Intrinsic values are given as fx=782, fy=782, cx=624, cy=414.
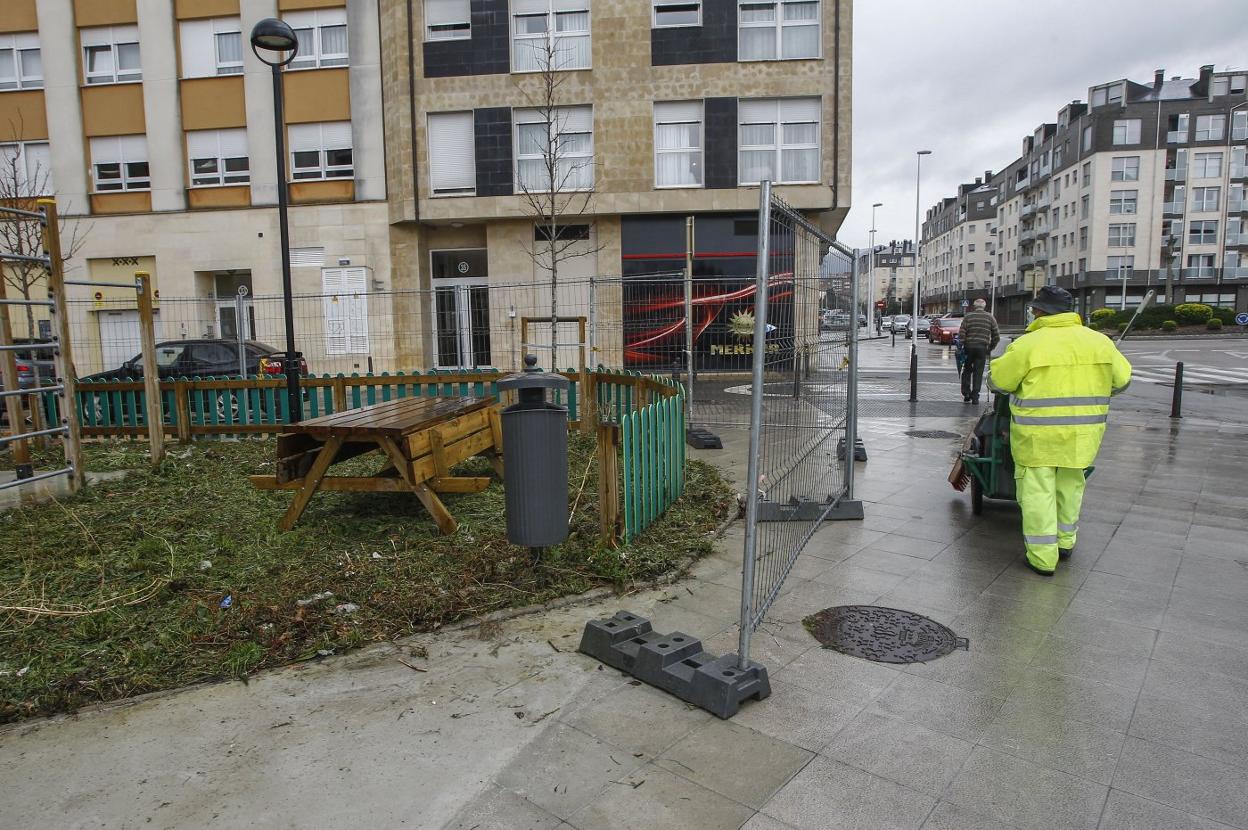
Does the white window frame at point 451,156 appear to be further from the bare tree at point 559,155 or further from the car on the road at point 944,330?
the car on the road at point 944,330

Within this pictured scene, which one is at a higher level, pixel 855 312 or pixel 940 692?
pixel 855 312

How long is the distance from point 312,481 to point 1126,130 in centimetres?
7923

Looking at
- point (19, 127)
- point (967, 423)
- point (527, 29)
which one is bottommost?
point (967, 423)

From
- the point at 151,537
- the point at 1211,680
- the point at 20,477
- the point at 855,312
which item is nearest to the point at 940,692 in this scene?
the point at 1211,680

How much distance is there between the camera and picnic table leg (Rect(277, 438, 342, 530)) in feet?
18.0

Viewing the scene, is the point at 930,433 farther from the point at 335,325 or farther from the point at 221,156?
the point at 221,156

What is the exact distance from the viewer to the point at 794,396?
16.1ft

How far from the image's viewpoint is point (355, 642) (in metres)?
4.01

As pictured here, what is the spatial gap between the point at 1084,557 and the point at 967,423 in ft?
23.5

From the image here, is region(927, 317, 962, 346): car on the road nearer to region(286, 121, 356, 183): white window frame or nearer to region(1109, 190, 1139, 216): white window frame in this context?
region(286, 121, 356, 183): white window frame

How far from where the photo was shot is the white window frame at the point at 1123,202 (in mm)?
66062

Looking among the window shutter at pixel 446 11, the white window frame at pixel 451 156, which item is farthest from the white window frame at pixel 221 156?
the window shutter at pixel 446 11

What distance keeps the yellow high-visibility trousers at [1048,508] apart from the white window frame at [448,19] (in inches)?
819

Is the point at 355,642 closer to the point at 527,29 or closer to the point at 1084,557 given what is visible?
the point at 1084,557
